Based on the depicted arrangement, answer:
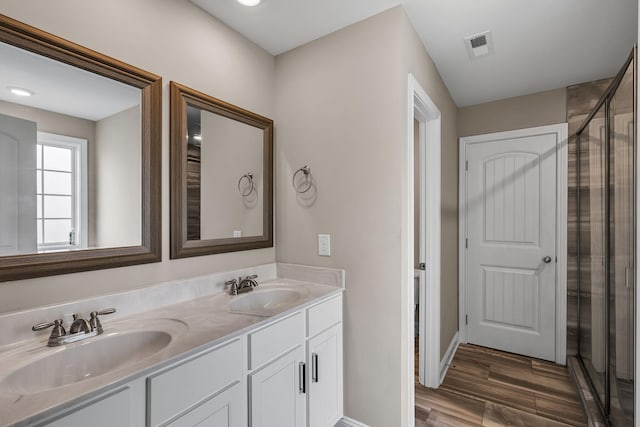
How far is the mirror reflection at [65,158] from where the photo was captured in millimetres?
1077

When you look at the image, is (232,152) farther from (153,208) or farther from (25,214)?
(25,214)

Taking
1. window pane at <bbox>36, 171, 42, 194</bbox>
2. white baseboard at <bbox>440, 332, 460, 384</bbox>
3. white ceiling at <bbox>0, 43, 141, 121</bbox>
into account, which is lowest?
white baseboard at <bbox>440, 332, 460, 384</bbox>

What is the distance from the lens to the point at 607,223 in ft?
5.85

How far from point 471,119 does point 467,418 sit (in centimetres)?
257

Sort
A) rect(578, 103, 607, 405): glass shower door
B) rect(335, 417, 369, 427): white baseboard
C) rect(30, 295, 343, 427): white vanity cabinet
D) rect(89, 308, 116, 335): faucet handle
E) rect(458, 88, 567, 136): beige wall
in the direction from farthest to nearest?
1. rect(458, 88, 567, 136): beige wall
2. rect(578, 103, 607, 405): glass shower door
3. rect(335, 417, 369, 427): white baseboard
4. rect(89, 308, 116, 335): faucet handle
5. rect(30, 295, 343, 427): white vanity cabinet

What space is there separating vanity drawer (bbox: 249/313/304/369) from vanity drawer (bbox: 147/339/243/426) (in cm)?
7

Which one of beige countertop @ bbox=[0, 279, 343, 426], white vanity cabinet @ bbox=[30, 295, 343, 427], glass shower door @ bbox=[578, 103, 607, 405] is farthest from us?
glass shower door @ bbox=[578, 103, 607, 405]

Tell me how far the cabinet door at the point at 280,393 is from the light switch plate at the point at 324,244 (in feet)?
1.92

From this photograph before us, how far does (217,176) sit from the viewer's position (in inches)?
69.9

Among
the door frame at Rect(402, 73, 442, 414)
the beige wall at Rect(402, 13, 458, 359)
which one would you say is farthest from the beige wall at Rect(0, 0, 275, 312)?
the door frame at Rect(402, 73, 442, 414)

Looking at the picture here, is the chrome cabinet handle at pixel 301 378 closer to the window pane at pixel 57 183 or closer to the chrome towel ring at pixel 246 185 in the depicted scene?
the chrome towel ring at pixel 246 185

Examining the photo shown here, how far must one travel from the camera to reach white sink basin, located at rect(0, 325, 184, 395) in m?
0.91

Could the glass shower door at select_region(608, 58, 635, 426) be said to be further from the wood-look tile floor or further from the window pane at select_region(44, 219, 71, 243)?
the window pane at select_region(44, 219, 71, 243)

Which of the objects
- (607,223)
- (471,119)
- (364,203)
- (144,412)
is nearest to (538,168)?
(471,119)
